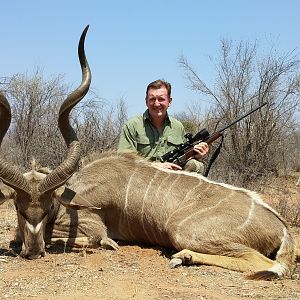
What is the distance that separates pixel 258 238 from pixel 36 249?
5.22ft

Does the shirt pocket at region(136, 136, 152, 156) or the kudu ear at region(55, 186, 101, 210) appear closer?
the kudu ear at region(55, 186, 101, 210)

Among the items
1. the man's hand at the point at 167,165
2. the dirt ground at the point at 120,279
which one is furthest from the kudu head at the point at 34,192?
the man's hand at the point at 167,165

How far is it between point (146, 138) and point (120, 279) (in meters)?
2.08

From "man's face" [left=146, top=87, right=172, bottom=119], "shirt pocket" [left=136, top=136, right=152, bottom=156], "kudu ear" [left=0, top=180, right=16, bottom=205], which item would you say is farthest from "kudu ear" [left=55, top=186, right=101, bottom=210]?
"man's face" [left=146, top=87, right=172, bottom=119]

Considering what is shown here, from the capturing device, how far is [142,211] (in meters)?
4.45

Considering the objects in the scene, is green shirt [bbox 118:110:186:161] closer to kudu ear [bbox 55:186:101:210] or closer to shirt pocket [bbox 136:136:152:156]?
shirt pocket [bbox 136:136:152:156]

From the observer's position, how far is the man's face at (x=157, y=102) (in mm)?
5215

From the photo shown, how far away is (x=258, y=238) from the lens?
12.8 ft

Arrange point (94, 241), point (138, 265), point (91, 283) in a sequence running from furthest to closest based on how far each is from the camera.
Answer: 1. point (94, 241)
2. point (138, 265)
3. point (91, 283)

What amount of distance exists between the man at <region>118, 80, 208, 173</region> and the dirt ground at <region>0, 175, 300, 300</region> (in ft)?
4.19

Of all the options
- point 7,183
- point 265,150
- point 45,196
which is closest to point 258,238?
point 45,196

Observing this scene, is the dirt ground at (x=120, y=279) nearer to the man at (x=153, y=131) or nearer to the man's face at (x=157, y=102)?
the man at (x=153, y=131)

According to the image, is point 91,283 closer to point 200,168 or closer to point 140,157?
point 140,157

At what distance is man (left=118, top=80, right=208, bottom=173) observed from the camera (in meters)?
5.22
